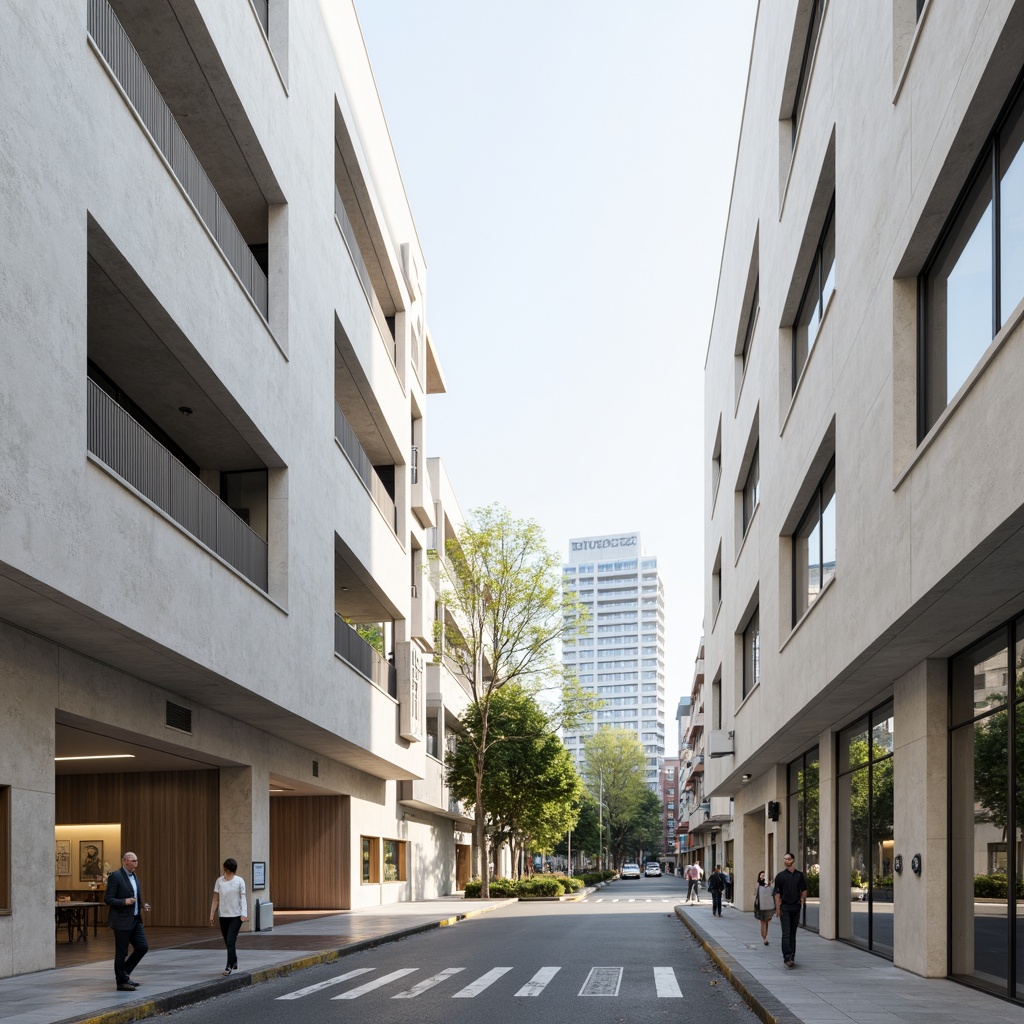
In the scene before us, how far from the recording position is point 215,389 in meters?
18.7

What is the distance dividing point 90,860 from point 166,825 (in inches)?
85.4

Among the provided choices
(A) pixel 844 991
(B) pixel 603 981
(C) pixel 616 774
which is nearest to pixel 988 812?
(A) pixel 844 991

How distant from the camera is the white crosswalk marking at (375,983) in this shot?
14531 millimetres

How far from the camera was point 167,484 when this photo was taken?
1775 cm

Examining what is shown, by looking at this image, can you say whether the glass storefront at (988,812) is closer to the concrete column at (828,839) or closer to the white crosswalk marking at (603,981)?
the white crosswalk marking at (603,981)

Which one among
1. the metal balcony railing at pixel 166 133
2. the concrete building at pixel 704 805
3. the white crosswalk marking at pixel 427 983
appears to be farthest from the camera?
the concrete building at pixel 704 805

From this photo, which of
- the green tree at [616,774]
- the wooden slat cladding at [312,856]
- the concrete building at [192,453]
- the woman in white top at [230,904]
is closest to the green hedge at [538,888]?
the concrete building at [192,453]

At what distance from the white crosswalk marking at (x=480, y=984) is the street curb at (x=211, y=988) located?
290 cm

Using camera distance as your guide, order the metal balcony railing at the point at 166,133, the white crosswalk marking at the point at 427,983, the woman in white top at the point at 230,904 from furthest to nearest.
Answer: the woman in white top at the point at 230,904 → the metal balcony railing at the point at 166,133 → the white crosswalk marking at the point at 427,983

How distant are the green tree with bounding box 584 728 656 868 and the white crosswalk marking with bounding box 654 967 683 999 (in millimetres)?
108274

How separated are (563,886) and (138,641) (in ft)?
137

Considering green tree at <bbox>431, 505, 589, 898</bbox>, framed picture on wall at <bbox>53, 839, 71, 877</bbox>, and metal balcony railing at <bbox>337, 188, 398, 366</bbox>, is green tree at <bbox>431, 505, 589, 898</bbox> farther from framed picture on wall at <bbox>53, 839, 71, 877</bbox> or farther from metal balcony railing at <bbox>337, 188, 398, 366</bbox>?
framed picture on wall at <bbox>53, 839, 71, 877</bbox>

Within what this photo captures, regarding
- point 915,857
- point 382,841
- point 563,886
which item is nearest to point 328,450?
point 915,857

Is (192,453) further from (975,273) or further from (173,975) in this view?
(975,273)
